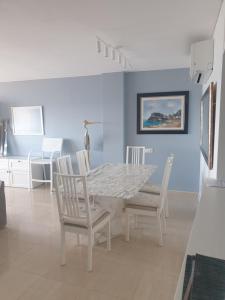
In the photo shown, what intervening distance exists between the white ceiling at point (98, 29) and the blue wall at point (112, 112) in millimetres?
631

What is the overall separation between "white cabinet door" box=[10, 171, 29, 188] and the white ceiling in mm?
2258

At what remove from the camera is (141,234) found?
9.63ft

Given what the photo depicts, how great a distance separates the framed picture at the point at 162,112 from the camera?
429 cm

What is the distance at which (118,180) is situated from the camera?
278cm

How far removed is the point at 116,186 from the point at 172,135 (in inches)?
90.3

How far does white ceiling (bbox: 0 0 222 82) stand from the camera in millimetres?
1940

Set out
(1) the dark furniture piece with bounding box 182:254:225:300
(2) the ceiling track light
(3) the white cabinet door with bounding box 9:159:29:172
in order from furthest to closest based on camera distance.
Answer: (3) the white cabinet door with bounding box 9:159:29:172, (2) the ceiling track light, (1) the dark furniture piece with bounding box 182:254:225:300

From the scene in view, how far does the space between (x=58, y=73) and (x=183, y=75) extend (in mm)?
2364

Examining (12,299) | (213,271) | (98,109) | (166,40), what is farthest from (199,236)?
(98,109)

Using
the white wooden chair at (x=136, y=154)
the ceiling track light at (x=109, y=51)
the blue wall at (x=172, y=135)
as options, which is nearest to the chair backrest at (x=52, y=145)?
the blue wall at (x=172, y=135)

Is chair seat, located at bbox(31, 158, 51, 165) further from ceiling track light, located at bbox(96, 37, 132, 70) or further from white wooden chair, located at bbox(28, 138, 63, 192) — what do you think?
ceiling track light, located at bbox(96, 37, 132, 70)

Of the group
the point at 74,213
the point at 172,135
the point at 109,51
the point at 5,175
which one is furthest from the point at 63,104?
the point at 74,213

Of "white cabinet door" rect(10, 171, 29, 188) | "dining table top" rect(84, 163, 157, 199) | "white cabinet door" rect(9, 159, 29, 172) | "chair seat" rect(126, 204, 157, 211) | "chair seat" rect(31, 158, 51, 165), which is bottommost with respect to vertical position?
"white cabinet door" rect(10, 171, 29, 188)

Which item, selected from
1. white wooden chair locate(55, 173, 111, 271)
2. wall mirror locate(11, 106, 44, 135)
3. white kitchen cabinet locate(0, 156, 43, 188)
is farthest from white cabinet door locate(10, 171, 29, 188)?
white wooden chair locate(55, 173, 111, 271)
